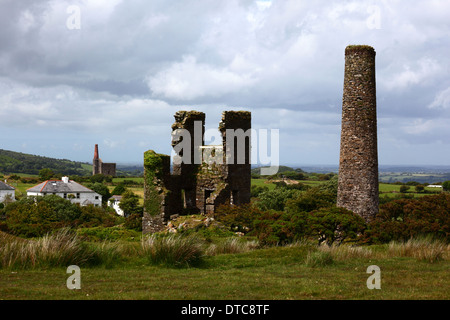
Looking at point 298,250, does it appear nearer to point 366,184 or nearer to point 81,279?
point 81,279

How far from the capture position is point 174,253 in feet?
37.4

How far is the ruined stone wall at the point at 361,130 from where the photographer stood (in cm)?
2409

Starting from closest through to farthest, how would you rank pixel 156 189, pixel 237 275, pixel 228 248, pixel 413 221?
pixel 237 275 → pixel 228 248 → pixel 413 221 → pixel 156 189

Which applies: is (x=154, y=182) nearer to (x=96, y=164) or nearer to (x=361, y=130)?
(x=361, y=130)

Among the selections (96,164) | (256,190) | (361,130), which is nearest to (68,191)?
(256,190)

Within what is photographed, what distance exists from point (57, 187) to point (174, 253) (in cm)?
7785

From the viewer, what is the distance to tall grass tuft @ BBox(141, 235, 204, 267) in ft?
37.3

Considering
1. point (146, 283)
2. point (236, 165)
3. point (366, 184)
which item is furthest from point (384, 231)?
point (146, 283)

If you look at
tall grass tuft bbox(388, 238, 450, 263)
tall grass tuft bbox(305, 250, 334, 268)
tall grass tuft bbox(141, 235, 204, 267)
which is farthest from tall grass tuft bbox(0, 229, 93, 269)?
tall grass tuft bbox(388, 238, 450, 263)

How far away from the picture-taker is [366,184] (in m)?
24.2

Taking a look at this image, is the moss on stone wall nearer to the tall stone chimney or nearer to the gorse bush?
the gorse bush

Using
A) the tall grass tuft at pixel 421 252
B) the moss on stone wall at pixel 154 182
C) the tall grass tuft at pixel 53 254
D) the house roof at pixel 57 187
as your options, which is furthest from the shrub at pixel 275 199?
the tall grass tuft at pixel 53 254

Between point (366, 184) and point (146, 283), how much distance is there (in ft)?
57.8

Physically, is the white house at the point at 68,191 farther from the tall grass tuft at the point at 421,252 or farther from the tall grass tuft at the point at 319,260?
the tall grass tuft at the point at 319,260
